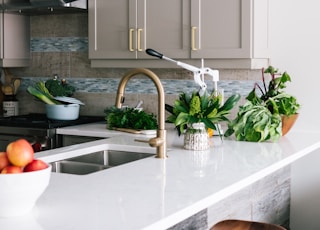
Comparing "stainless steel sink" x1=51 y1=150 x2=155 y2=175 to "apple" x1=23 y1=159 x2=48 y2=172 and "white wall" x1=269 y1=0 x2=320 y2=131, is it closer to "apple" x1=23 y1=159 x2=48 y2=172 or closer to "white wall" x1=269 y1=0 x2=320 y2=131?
"apple" x1=23 y1=159 x2=48 y2=172

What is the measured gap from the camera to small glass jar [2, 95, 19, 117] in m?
5.03

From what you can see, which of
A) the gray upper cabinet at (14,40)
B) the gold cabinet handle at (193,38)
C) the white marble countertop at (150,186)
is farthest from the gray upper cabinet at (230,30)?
the gray upper cabinet at (14,40)

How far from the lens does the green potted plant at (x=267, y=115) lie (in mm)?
3490

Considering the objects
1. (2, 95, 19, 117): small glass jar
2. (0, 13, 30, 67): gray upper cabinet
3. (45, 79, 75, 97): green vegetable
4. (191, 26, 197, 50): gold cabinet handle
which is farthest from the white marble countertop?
(2, 95, 19, 117): small glass jar

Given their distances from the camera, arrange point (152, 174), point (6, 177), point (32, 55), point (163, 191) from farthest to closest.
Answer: point (32, 55)
point (152, 174)
point (163, 191)
point (6, 177)

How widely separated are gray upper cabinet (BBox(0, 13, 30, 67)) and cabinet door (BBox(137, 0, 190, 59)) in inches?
46.8

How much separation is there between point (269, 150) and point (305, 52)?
107 centimetres

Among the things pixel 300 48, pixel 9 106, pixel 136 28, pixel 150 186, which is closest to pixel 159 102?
pixel 150 186

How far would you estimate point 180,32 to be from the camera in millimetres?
4051

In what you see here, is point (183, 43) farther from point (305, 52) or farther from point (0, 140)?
point (0, 140)

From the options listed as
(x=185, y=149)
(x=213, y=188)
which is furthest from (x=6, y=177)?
(x=185, y=149)

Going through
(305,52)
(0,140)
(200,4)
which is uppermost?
(200,4)

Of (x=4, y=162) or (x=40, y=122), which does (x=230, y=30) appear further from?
(x=4, y=162)

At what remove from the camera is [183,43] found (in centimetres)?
404
